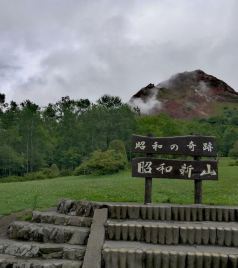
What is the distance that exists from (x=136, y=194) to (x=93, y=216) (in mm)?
5835

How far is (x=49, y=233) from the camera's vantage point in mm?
8977

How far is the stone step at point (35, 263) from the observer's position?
7496mm

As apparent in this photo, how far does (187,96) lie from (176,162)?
410 ft

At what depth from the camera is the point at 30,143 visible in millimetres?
61344

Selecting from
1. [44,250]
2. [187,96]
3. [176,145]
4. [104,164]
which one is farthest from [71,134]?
[187,96]

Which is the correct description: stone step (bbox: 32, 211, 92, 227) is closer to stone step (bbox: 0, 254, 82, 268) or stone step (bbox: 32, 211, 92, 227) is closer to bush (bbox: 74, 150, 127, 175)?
stone step (bbox: 0, 254, 82, 268)

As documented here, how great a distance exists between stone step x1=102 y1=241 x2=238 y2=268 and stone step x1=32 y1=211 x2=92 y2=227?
200cm

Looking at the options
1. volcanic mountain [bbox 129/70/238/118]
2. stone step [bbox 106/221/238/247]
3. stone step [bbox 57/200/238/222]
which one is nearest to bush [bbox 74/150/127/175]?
stone step [bbox 57/200/238/222]

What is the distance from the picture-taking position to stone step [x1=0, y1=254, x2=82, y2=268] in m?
7.50

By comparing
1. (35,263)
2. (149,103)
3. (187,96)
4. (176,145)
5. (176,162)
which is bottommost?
(35,263)

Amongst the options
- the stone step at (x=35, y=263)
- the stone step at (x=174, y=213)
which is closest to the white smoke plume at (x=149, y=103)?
the stone step at (x=174, y=213)

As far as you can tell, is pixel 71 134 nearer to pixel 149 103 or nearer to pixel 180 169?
pixel 180 169

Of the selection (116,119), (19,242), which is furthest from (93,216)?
(116,119)

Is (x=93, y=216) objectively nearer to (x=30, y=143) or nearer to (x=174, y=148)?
(x=174, y=148)
